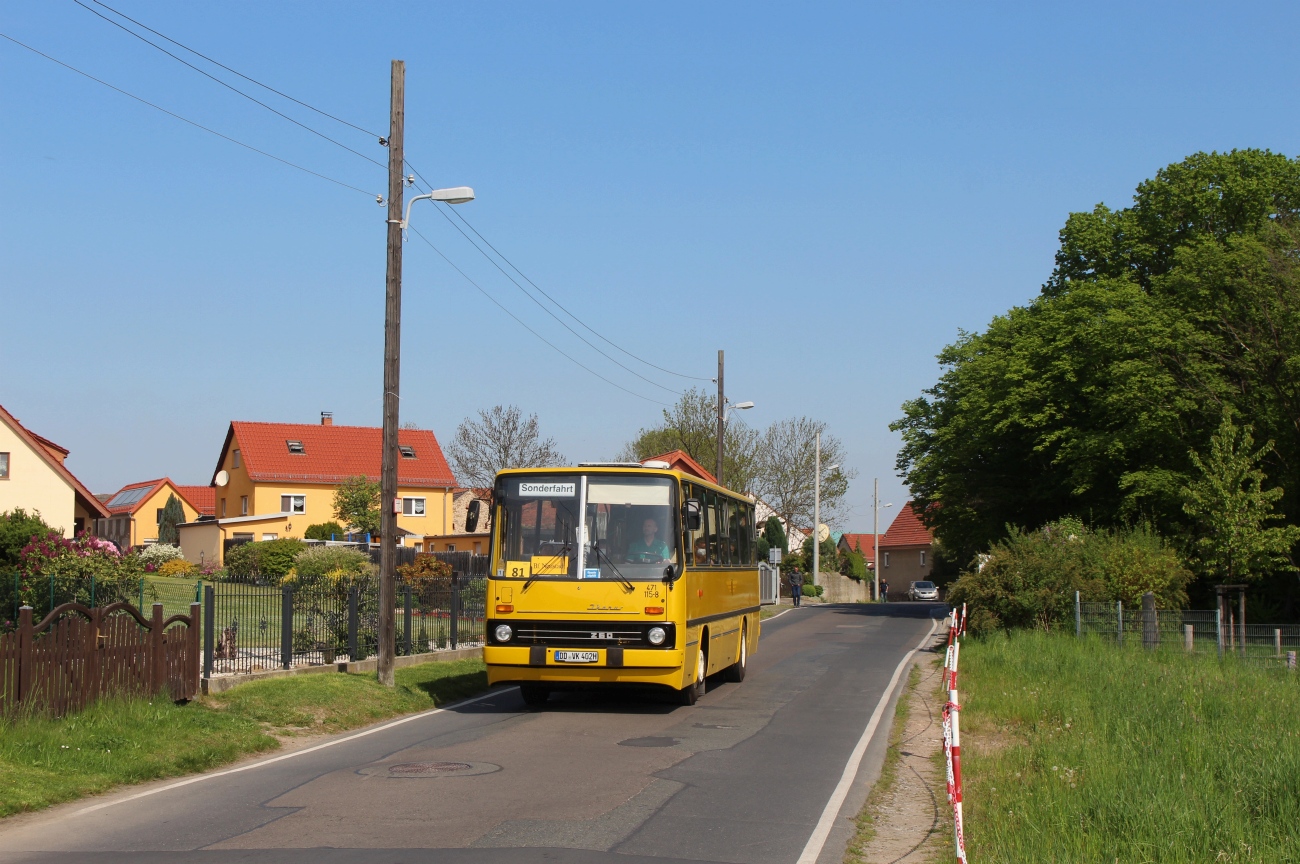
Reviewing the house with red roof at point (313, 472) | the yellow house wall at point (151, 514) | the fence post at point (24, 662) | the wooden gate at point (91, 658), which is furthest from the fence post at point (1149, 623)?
the yellow house wall at point (151, 514)

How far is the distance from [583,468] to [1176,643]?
509 inches

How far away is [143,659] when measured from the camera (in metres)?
13.9

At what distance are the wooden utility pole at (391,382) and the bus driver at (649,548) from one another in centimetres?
388

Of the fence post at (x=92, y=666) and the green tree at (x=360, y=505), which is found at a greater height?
the green tree at (x=360, y=505)

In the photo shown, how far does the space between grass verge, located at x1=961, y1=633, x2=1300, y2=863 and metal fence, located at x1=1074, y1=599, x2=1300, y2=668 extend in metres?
5.52

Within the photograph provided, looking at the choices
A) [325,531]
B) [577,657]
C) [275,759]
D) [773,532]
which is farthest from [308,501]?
[275,759]

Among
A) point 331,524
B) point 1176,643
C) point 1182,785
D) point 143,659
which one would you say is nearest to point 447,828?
point 1182,785

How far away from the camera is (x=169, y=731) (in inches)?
500

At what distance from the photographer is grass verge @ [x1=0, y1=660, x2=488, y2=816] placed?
10617 millimetres

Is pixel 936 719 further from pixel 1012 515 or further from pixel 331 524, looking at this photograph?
pixel 331 524

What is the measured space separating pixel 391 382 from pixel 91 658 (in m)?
6.51

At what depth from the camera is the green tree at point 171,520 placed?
70806mm

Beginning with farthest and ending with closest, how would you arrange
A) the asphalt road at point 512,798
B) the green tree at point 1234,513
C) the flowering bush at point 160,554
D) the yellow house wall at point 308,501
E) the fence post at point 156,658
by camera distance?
the yellow house wall at point 308,501
the flowering bush at point 160,554
the green tree at point 1234,513
the fence post at point 156,658
the asphalt road at point 512,798

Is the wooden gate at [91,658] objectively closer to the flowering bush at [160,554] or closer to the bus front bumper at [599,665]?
the bus front bumper at [599,665]
